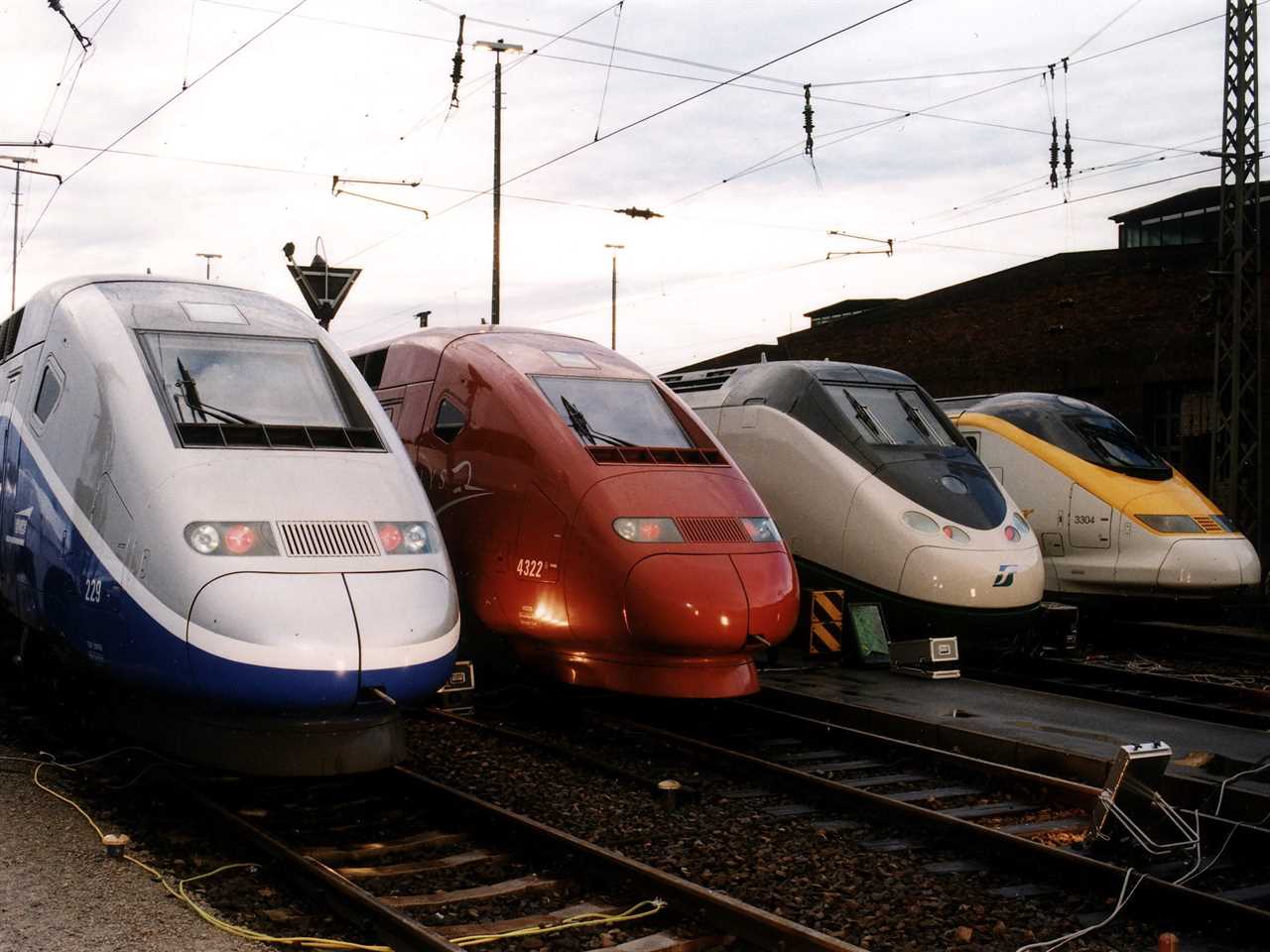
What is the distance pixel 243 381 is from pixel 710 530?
9.84 feet

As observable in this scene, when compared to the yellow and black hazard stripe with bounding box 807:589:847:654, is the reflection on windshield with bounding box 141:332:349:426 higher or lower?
higher

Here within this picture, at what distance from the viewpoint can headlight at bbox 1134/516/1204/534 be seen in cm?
1356

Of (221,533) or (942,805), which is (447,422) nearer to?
(221,533)

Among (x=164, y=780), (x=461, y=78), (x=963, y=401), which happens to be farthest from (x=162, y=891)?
(x=461, y=78)

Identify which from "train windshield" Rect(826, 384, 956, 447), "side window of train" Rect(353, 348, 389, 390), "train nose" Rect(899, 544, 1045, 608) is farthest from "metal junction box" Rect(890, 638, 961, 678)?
"side window of train" Rect(353, 348, 389, 390)

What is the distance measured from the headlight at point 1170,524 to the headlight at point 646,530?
7585mm

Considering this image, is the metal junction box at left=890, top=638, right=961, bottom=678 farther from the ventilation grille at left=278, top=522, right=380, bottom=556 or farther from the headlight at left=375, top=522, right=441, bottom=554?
the ventilation grille at left=278, top=522, right=380, bottom=556

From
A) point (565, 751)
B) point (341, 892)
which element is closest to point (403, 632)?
point (341, 892)

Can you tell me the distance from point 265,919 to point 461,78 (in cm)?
1929

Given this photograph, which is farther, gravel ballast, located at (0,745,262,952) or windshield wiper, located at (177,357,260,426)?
windshield wiper, located at (177,357,260,426)

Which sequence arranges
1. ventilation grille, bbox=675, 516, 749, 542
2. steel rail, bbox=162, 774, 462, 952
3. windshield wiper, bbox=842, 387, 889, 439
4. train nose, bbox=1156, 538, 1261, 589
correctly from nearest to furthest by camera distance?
steel rail, bbox=162, 774, 462, 952 → ventilation grille, bbox=675, 516, 749, 542 → windshield wiper, bbox=842, 387, 889, 439 → train nose, bbox=1156, 538, 1261, 589

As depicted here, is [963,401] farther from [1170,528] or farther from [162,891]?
[162,891]

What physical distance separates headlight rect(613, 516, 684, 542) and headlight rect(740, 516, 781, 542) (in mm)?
551

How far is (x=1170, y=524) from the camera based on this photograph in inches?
536
